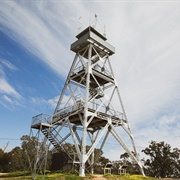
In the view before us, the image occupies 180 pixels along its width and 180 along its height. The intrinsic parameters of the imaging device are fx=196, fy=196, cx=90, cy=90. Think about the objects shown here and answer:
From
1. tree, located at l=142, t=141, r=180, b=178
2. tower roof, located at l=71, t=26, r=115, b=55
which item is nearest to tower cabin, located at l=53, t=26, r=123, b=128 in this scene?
tower roof, located at l=71, t=26, r=115, b=55

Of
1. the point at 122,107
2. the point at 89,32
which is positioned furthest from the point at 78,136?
the point at 89,32

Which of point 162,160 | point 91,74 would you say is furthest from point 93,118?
point 162,160

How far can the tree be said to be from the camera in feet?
114

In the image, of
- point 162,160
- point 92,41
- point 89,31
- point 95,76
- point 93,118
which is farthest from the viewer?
point 162,160

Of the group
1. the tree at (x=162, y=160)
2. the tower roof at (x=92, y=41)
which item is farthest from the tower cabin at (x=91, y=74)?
the tree at (x=162, y=160)

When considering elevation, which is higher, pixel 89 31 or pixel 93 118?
pixel 89 31

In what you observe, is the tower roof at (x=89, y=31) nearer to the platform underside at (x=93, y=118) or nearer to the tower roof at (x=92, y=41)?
the tower roof at (x=92, y=41)

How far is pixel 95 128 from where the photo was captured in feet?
83.6

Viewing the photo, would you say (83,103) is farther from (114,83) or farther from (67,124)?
(114,83)

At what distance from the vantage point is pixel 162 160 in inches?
1371

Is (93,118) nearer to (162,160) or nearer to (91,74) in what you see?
(91,74)

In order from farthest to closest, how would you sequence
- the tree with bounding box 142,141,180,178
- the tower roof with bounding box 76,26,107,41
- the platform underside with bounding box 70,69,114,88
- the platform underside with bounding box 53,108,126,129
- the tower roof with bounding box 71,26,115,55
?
the tree with bounding box 142,141,180,178 → the tower roof with bounding box 76,26,107,41 → the tower roof with bounding box 71,26,115,55 → the platform underside with bounding box 70,69,114,88 → the platform underside with bounding box 53,108,126,129

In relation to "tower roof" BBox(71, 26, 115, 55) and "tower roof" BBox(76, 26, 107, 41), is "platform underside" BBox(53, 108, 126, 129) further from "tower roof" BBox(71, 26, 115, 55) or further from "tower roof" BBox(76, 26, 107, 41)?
"tower roof" BBox(76, 26, 107, 41)

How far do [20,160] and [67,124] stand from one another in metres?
22.7
